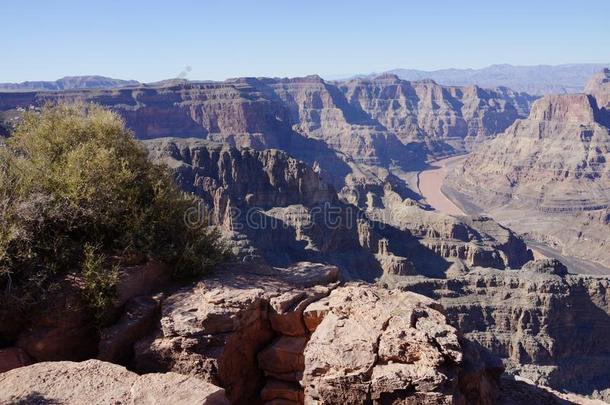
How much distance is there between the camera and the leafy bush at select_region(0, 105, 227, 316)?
8.27 m

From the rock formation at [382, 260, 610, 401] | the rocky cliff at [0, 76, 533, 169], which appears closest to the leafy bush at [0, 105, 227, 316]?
the rock formation at [382, 260, 610, 401]

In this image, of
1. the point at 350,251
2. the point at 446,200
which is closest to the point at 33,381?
the point at 350,251

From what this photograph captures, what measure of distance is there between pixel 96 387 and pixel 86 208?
3479 millimetres

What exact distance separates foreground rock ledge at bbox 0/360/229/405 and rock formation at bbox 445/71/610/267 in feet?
252

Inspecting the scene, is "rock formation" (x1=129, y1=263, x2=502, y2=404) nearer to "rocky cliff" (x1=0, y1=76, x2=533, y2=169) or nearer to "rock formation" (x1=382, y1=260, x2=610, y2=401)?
"rock formation" (x1=382, y1=260, x2=610, y2=401)

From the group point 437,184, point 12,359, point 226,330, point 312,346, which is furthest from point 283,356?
point 437,184

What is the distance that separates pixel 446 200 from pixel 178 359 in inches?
4317

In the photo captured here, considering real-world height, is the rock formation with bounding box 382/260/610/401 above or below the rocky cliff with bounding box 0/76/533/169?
below

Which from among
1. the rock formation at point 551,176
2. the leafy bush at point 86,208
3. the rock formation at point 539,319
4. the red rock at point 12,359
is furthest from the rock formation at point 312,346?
the rock formation at point 551,176

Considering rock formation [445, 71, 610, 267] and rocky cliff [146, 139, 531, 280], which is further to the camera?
rock formation [445, 71, 610, 267]

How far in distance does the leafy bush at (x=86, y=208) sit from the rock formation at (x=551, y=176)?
74.5 metres

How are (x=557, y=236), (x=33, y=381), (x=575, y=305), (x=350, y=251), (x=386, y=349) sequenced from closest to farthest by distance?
1. (x=33, y=381)
2. (x=386, y=349)
3. (x=575, y=305)
4. (x=350, y=251)
5. (x=557, y=236)

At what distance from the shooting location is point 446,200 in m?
113

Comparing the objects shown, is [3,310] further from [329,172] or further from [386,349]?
[329,172]
